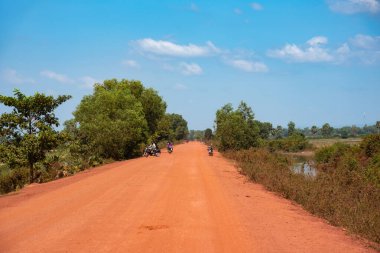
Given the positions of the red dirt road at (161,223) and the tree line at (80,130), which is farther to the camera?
the tree line at (80,130)

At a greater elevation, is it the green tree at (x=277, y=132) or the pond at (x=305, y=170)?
the green tree at (x=277, y=132)

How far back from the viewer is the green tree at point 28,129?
20.8 m

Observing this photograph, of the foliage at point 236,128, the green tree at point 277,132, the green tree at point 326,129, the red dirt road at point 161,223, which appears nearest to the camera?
the red dirt road at point 161,223

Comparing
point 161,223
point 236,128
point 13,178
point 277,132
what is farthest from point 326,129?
point 161,223

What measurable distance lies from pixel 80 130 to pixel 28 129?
43.1ft

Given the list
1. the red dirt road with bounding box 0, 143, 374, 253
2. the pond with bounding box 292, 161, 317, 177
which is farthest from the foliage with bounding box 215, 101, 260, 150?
the red dirt road with bounding box 0, 143, 374, 253

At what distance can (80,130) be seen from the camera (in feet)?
115

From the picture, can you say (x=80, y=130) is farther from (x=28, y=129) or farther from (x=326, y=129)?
(x=326, y=129)

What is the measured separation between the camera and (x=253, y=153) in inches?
1288

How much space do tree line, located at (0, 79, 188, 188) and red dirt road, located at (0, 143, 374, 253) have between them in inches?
303

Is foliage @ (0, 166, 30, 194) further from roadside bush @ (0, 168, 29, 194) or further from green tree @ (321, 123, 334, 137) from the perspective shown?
green tree @ (321, 123, 334, 137)

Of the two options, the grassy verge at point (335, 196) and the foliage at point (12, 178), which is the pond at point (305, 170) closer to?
the grassy verge at point (335, 196)

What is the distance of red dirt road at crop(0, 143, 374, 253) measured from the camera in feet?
24.6

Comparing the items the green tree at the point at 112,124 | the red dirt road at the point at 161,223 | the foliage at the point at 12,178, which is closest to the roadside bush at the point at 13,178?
the foliage at the point at 12,178
